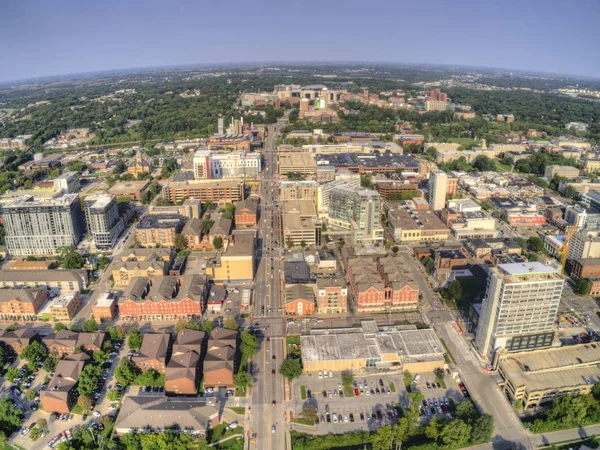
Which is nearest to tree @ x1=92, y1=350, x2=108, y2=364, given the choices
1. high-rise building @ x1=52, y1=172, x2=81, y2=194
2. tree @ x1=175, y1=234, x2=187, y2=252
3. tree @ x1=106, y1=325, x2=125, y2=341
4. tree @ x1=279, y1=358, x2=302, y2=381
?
tree @ x1=106, y1=325, x2=125, y2=341

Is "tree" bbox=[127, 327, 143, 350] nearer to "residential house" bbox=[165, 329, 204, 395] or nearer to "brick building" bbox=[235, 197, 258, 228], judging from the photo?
"residential house" bbox=[165, 329, 204, 395]

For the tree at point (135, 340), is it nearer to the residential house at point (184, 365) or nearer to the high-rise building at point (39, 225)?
the residential house at point (184, 365)

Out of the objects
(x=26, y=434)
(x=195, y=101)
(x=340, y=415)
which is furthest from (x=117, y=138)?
(x=340, y=415)

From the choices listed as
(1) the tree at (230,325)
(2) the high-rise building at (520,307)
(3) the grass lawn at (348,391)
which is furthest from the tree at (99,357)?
(2) the high-rise building at (520,307)

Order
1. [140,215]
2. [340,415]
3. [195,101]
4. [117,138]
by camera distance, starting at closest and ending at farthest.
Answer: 1. [340,415]
2. [140,215]
3. [117,138]
4. [195,101]

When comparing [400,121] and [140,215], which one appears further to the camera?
[400,121]

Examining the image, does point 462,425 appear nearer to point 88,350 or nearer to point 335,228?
point 88,350
